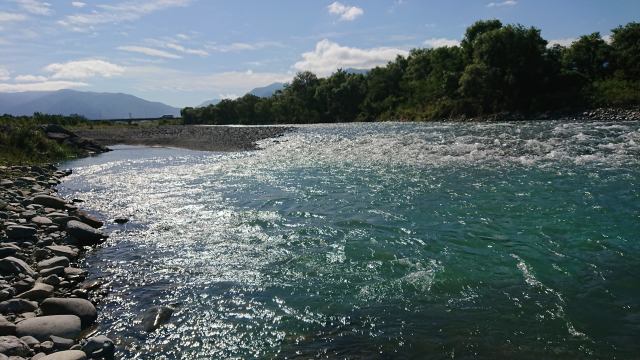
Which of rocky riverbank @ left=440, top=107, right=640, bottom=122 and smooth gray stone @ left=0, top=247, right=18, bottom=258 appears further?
rocky riverbank @ left=440, top=107, right=640, bottom=122

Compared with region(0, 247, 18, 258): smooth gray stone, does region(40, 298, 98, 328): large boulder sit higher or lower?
lower

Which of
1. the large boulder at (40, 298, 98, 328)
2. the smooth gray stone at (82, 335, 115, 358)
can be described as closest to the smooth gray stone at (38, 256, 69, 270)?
the large boulder at (40, 298, 98, 328)

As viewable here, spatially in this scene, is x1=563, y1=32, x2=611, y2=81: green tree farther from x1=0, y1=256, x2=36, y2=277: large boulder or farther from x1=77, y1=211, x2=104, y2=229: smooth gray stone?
x1=0, y1=256, x2=36, y2=277: large boulder

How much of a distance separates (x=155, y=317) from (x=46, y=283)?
3.74 metres

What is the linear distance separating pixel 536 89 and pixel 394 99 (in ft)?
142

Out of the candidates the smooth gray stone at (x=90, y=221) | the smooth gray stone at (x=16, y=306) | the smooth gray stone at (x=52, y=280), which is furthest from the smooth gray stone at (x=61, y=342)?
the smooth gray stone at (x=90, y=221)

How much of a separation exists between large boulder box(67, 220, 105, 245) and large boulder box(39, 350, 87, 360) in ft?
27.0

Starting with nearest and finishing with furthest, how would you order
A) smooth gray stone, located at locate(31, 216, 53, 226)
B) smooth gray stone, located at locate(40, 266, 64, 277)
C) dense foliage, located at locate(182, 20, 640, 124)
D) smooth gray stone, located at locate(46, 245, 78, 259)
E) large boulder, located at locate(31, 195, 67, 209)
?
smooth gray stone, located at locate(40, 266, 64, 277) → smooth gray stone, located at locate(46, 245, 78, 259) → smooth gray stone, located at locate(31, 216, 53, 226) → large boulder, located at locate(31, 195, 67, 209) → dense foliage, located at locate(182, 20, 640, 124)

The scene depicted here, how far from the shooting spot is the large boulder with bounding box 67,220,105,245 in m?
14.7

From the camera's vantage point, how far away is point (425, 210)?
16672 mm

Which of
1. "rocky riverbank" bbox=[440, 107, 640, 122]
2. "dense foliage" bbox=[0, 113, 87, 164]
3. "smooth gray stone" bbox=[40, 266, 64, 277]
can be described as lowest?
"smooth gray stone" bbox=[40, 266, 64, 277]

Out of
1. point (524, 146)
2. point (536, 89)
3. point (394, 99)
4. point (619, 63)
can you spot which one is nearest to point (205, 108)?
point (394, 99)

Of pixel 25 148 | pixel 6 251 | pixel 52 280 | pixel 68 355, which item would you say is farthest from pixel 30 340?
pixel 25 148

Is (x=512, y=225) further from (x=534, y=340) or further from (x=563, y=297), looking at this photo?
(x=534, y=340)
